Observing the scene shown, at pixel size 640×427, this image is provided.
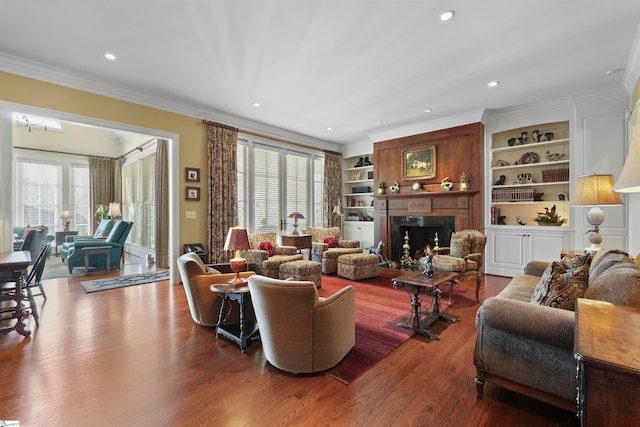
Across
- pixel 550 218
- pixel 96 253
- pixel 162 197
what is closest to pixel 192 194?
pixel 162 197

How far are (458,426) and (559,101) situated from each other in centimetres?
543

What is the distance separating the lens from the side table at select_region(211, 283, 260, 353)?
2.61 meters

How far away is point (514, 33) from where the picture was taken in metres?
2.92

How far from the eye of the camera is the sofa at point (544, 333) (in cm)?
160

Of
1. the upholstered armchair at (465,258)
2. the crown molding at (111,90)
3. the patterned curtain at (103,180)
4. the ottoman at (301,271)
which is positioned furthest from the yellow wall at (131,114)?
the patterned curtain at (103,180)

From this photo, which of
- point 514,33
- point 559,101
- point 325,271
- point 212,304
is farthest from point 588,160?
point 212,304

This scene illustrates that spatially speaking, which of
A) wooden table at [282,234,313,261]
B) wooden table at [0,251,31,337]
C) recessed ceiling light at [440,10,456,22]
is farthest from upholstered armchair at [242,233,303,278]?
recessed ceiling light at [440,10,456,22]

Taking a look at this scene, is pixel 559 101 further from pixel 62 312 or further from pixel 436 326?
pixel 62 312

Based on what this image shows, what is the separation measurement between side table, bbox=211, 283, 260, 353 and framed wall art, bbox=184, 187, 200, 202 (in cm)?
267

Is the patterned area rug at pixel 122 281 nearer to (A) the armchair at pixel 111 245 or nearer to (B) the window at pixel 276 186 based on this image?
(A) the armchair at pixel 111 245

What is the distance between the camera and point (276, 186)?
22.0 feet

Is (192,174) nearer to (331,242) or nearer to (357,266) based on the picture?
(331,242)

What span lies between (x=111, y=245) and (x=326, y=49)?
233 inches

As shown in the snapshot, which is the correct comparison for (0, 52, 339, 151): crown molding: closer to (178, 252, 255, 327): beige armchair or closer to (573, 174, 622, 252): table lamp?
(178, 252, 255, 327): beige armchair
